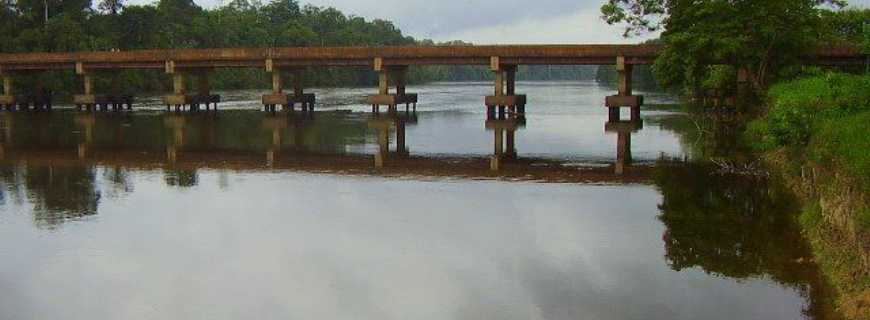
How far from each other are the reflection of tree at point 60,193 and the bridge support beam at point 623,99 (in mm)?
30851

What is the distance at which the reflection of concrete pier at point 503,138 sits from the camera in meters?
32.6

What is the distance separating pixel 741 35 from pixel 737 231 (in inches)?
992

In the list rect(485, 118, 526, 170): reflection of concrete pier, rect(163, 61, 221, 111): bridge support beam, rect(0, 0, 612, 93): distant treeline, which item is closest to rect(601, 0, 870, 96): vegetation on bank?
rect(485, 118, 526, 170): reflection of concrete pier

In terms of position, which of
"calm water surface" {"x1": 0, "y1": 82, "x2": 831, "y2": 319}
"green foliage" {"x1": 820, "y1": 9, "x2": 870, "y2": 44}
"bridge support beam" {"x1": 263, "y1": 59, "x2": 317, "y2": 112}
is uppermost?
"green foliage" {"x1": 820, "y1": 9, "x2": 870, "y2": 44}

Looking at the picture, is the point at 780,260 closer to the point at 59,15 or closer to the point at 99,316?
the point at 99,316

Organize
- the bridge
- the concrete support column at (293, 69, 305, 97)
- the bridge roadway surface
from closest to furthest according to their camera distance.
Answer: the bridge roadway surface → the bridge → the concrete support column at (293, 69, 305, 97)

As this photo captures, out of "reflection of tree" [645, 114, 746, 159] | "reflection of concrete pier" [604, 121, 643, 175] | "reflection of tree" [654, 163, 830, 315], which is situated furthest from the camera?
"reflection of tree" [645, 114, 746, 159]

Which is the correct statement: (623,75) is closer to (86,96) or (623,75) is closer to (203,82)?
(203,82)

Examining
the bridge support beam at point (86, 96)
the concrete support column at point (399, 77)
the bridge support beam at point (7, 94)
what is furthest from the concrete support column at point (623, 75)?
the bridge support beam at point (7, 94)

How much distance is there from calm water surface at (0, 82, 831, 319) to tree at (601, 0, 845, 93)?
459 inches

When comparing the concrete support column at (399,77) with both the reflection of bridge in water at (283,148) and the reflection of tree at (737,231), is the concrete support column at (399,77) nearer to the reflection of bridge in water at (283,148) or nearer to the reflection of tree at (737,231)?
the reflection of bridge in water at (283,148)

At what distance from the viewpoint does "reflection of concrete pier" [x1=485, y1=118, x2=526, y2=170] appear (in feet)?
107

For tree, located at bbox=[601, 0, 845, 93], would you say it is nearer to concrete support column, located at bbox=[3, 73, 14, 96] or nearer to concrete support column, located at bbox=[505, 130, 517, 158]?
concrete support column, located at bbox=[505, 130, 517, 158]

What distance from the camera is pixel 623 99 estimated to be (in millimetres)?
51250
